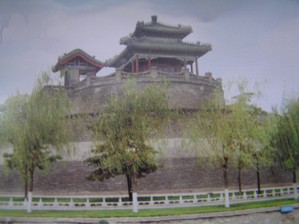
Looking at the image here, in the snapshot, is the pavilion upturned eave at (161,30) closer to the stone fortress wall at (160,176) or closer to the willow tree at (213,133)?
the willow tree at (213,133)

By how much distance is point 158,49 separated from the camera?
46.8ft

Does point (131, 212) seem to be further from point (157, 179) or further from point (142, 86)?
point (142, 86)

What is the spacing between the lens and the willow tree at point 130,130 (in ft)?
26.6

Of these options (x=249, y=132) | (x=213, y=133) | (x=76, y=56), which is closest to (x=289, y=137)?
(x=249, y=132)

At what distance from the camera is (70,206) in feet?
24.6

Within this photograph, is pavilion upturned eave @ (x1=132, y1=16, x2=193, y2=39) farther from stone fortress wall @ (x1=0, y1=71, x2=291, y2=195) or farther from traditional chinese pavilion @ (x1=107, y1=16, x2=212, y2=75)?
stone fortress wall @ (x1=0, y1=71, x2=291, y2=195)

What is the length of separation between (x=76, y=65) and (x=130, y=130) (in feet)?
22.4

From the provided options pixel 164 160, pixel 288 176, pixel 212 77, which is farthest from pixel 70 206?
pixel 212 77

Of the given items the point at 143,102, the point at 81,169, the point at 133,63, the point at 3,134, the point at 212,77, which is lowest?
the point at 81,169

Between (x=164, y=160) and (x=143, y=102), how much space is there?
235cm

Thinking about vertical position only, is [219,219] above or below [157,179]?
below

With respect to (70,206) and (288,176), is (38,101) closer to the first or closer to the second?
(70,206)

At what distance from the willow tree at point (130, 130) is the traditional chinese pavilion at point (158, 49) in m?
5.51

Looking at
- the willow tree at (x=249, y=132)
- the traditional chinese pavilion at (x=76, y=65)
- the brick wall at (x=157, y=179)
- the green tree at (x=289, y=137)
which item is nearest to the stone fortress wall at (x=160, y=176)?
the brick wall at (x=157, y=179)
